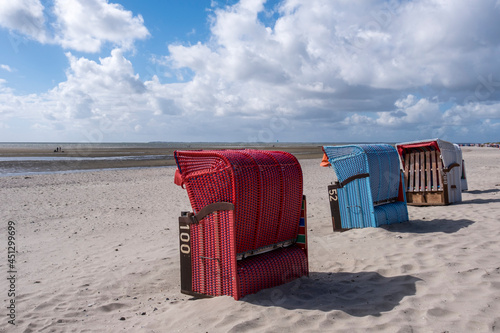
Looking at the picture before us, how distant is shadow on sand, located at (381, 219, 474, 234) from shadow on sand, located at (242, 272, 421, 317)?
298 centimetres

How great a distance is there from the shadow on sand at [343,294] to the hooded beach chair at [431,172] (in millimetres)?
6721

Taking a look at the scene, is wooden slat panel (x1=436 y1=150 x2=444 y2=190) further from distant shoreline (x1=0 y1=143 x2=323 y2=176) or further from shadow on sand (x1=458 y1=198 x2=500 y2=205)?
distant shoreline (x1=0 y1=143 x2=323 y2=176)

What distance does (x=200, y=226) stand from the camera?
4.91 metres

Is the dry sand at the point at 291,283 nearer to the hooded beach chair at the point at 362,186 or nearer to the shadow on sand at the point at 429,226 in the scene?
the shadow on sand at the point at 429,226

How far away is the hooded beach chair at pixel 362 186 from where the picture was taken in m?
8.27

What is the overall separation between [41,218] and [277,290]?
9.07 metres

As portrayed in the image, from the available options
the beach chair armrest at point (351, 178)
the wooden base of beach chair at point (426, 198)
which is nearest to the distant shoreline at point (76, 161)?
the beach chair armrest at point (351, 178)

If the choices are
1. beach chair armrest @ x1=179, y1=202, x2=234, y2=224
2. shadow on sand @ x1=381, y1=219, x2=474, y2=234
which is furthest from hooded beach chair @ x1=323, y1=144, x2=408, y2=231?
beach chair armrest @ x1=179, y1=202, x2=234, y2=224

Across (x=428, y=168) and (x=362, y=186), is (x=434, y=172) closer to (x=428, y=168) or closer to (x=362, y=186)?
(x=428, y=168)

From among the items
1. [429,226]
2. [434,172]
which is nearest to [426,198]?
[434,172]

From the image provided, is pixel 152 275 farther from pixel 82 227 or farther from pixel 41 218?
pixel 41 218

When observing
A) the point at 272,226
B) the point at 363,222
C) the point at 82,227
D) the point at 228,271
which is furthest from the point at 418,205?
the point at 82,227

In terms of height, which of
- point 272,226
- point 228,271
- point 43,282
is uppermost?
point 272,226

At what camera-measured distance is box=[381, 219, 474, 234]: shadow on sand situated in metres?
8.17
